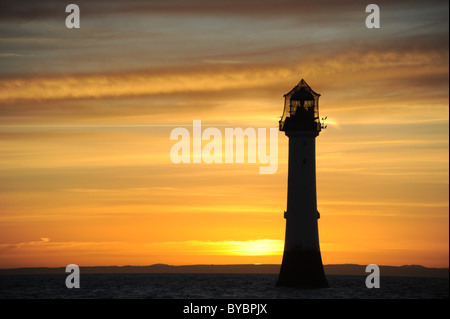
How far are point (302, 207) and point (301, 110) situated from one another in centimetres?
838

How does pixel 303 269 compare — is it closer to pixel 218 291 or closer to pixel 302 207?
pixel 302 207

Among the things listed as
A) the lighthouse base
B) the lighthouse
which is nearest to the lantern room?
the lighthouse

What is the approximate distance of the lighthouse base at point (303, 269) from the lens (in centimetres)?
6266

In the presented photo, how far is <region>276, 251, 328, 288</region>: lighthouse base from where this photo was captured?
6266cm

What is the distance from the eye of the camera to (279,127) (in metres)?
64.1

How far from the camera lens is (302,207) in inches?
2437

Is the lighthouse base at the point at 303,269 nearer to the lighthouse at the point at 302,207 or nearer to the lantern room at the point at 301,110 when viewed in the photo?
the lighthouse at the point at 302,207

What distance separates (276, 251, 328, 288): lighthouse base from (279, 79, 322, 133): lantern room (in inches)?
408

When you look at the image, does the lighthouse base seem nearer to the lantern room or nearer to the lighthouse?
the lighthouse

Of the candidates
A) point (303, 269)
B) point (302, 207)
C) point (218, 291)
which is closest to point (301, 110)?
point (302, 207)
